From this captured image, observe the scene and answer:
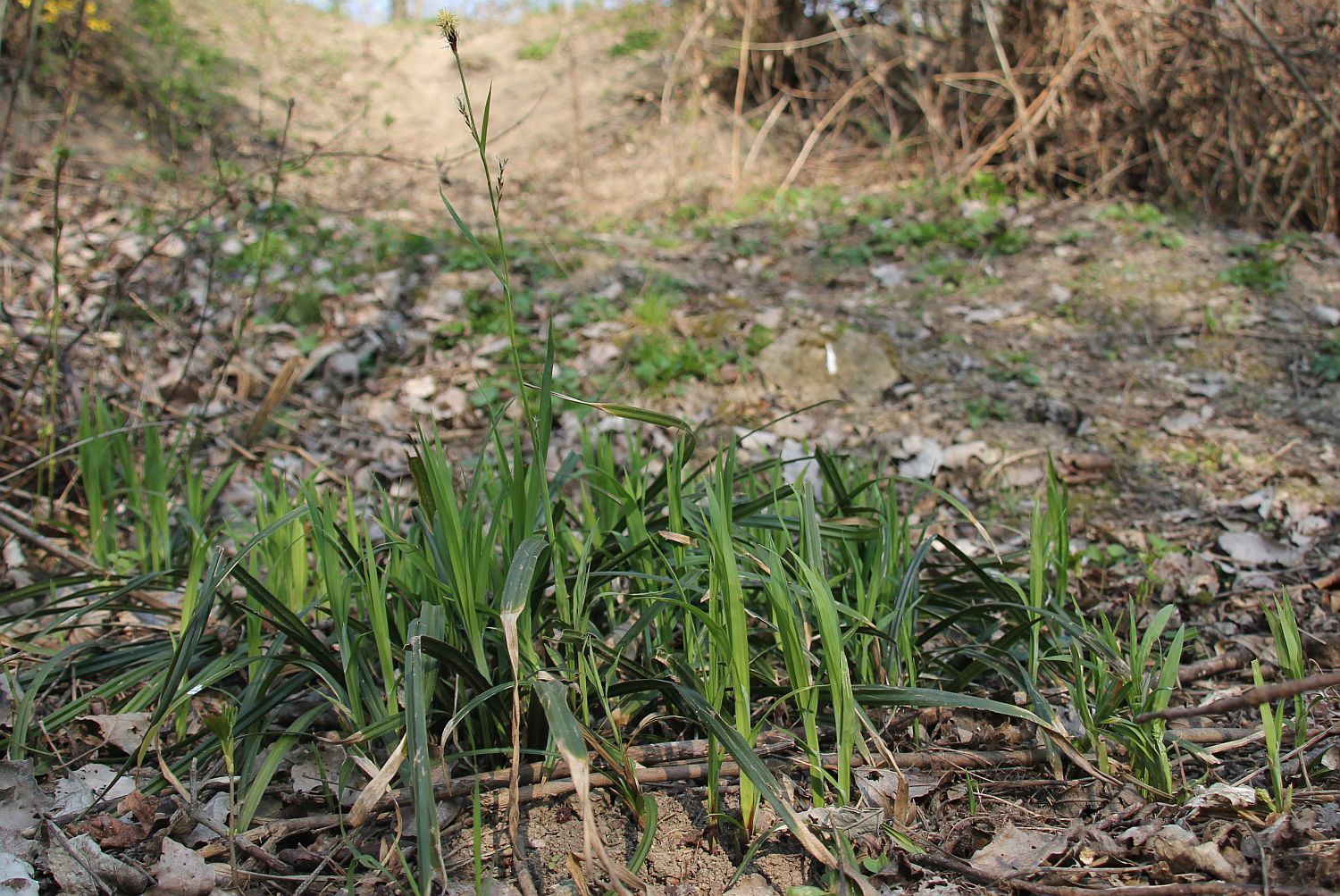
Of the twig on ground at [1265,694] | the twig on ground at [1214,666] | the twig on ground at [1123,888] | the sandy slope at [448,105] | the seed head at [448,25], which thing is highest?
the sandy slope at [448,105]

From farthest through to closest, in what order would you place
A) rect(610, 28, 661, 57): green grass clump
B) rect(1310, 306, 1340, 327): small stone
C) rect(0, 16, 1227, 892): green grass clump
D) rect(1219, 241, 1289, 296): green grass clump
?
rect(610, 28, 661, 57): green grass clump, rect(1219, 241, 1289, 296): green grass clump, rect(1310, 306, 1340, 327): small stone, rect(0, 16, 1227, 892): green grass clump

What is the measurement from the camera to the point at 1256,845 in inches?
51.3

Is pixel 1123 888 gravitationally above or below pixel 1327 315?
below

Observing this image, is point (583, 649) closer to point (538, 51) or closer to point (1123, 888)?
point (1123, 888)

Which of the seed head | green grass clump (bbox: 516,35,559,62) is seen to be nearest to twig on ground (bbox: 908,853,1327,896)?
the seed head

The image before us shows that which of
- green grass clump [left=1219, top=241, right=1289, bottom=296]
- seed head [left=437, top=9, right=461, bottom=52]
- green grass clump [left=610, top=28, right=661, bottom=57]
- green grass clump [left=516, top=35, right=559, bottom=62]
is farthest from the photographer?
green grass clump [left=516, top=35, right=559, bottom=62]

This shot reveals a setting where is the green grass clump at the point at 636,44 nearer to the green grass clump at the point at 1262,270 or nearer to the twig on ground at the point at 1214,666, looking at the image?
the green grass clump at the point at 1262,270

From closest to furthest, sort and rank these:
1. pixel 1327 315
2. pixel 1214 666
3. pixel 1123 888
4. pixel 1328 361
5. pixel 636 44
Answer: pixel 1123 888
pixel 1214 666
pixel 1328 361
pixel 1327 315
pixel 636 44

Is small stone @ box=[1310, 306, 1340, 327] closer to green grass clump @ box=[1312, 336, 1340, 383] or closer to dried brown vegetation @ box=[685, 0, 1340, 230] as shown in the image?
green grass clump @ box=[1312, 336, 1340, 383]

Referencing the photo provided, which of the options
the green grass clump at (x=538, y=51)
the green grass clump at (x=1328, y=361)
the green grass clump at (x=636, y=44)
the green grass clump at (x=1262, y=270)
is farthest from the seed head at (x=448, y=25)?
the green grass clump at (x=538, y=51)

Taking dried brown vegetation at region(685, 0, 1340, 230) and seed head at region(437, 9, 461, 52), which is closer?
seed head at region(437, 9, 461, 52)

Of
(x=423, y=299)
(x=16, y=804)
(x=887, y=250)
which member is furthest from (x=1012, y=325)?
(x=16, y=804)

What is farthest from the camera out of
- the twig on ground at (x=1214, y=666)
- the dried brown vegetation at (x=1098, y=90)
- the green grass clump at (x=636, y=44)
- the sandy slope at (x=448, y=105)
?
the green grass clump at (x=636, y=44)

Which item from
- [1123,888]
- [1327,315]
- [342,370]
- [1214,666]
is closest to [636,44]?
[342,370]
